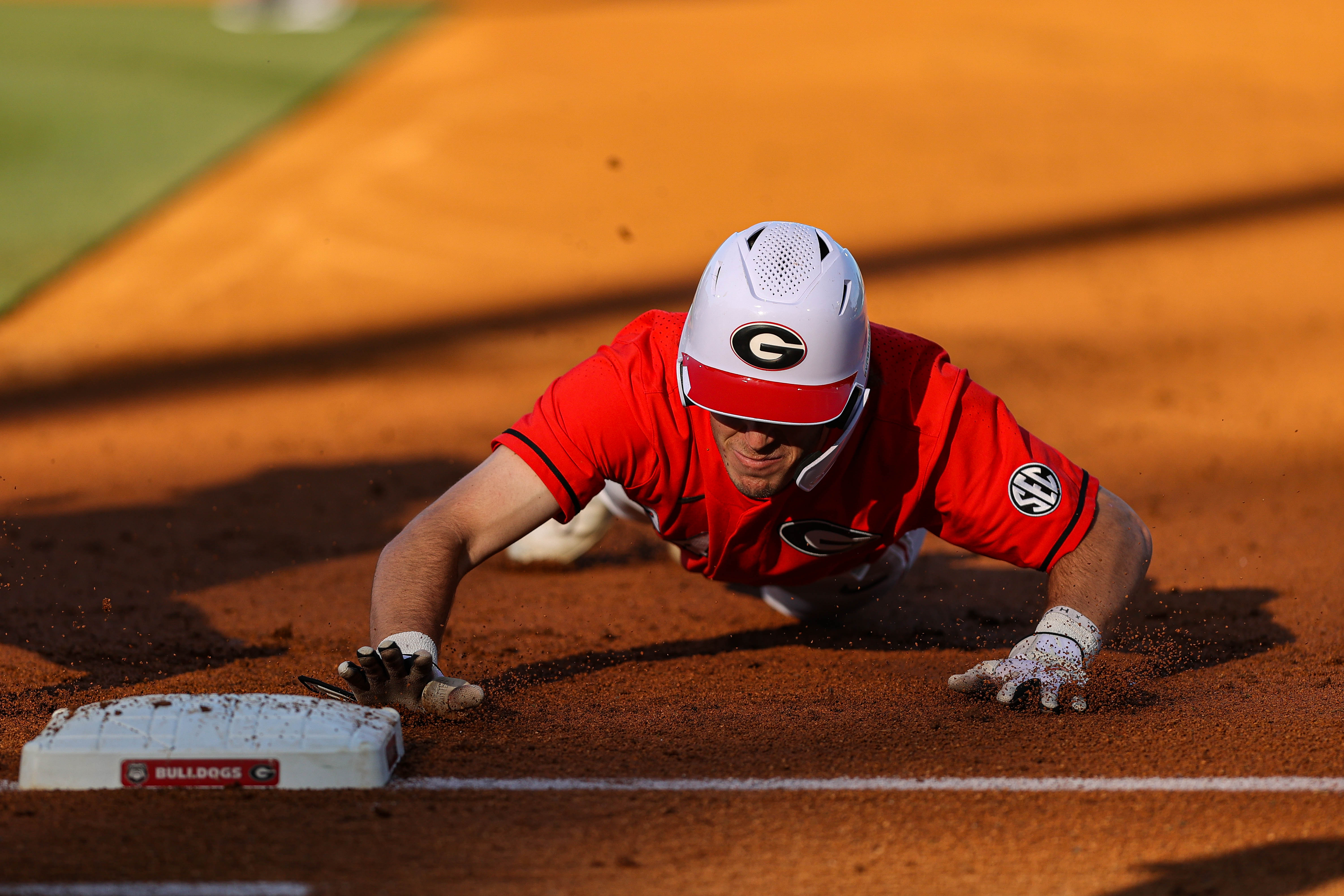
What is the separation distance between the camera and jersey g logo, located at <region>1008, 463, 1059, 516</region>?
3.98 metres

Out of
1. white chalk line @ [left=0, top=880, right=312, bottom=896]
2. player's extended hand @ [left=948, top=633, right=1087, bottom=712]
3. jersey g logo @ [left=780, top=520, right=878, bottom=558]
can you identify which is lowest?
player's extended hand @ [left=948, top=633, right=1087, bottom=712]

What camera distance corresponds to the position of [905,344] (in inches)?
163

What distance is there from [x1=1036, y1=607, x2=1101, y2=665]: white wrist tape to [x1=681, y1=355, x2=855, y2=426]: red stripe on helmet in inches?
35.4

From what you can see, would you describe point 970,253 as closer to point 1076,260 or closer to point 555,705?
point 1076,260

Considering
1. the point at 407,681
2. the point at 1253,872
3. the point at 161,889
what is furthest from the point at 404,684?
the point at 1253,872

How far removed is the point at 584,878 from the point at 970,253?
9.11 metres

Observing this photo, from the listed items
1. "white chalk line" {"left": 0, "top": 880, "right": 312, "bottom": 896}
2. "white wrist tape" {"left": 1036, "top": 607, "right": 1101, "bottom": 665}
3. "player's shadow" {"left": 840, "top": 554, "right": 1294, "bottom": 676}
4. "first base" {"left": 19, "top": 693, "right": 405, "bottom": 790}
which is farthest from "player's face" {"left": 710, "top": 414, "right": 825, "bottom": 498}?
"white chalk line" {"left": 0, "top": 880, "right": 312, "bottom": 896}

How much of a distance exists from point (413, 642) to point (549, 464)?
1.99ft

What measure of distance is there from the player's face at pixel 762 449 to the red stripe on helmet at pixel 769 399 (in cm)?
5

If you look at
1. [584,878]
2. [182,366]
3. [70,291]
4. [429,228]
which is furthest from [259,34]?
[584,878]

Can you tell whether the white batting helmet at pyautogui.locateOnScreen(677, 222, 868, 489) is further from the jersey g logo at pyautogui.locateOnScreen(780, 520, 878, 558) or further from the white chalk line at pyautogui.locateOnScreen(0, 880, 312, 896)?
the white chalk line at pyautogui.locateOnScreen(0, 880, 312, 896)

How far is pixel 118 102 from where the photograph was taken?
1449 centimetres

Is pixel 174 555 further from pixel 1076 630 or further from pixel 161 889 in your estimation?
pixel 1076 630

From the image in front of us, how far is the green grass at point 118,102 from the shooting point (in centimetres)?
1166
